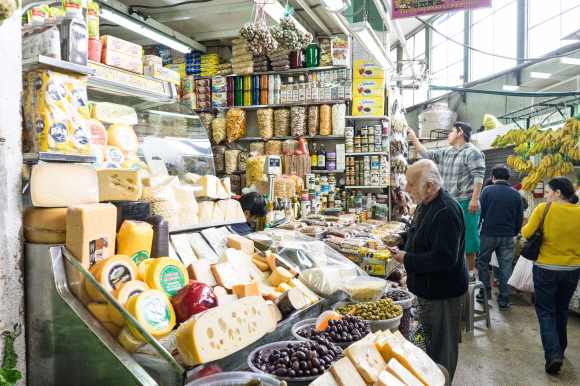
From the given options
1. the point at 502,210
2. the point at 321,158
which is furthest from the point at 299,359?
the point at 321,158

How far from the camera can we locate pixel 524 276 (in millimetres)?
4719

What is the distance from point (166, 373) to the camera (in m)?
1.20

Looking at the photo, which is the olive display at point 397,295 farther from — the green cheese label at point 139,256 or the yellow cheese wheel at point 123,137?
the yellow cheese wheel at point 123,137

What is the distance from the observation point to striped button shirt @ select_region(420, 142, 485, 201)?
4.39m

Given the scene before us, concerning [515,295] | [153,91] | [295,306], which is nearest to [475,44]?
[515,295]

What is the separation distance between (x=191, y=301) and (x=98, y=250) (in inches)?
16.4

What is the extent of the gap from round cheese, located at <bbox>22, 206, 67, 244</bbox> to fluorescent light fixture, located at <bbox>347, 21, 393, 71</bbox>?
2.69 m

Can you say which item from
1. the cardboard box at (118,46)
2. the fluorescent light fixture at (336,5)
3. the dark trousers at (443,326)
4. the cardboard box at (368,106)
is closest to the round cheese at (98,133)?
the cardboard box at (118,46)

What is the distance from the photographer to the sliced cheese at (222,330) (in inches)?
51.7

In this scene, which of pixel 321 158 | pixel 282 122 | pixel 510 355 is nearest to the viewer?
pixel 510 355

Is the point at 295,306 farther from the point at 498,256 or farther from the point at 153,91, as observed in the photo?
the point at 498,256

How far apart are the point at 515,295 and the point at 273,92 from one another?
4.73 meters

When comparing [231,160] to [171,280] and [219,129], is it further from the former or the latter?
[171,280]

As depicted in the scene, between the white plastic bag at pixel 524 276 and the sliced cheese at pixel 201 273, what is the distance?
4.20 meters
